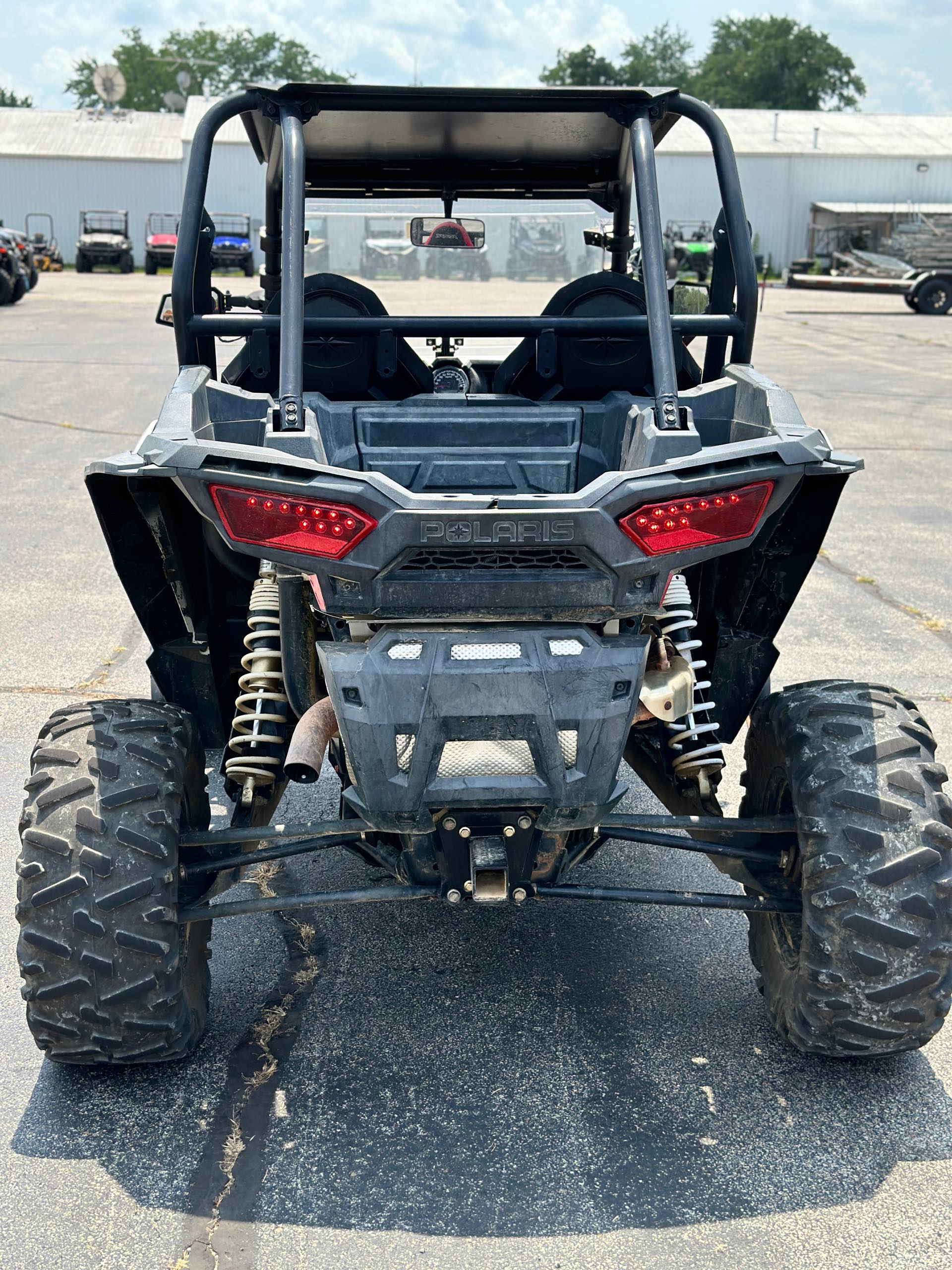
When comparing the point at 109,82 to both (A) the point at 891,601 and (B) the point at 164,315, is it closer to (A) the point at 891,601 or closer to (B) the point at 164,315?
(A) the point at 891,601

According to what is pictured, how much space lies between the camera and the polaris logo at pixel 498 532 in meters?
2.61

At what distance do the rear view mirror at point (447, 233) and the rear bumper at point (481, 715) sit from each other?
8.13 feet

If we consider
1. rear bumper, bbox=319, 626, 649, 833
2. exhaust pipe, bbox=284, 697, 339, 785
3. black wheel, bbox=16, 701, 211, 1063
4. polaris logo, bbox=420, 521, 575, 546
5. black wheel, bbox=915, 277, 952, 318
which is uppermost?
polaris logo, bbox=420, 521, 575, 546

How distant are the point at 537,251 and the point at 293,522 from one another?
9.20 feet

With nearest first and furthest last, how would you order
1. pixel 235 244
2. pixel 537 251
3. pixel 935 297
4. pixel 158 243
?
pixel 537 251 < pixel 935 297 < pixel 235 244 < pixel 158 243

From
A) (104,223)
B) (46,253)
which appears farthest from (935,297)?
(46,253)

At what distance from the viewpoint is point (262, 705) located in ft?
11.4

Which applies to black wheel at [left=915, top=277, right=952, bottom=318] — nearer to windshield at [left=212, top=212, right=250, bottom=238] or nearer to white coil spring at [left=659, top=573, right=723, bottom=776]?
windshield at [left=212, top=212, right=250, bottom=238]

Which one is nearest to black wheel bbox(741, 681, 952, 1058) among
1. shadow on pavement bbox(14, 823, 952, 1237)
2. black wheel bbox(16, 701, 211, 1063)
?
shadow on pavement bbox(14, 823, 952, 1237)

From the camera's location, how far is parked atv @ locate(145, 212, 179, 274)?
41.0m

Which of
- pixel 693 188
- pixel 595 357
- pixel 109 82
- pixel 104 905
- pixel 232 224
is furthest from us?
pixel 109 82

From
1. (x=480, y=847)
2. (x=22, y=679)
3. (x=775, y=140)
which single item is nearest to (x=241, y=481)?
(x=480, y=847)

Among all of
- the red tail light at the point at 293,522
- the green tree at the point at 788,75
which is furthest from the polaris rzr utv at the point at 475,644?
the green tree at the point at 788,75

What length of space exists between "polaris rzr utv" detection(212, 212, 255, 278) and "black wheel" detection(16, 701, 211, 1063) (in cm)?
2400
